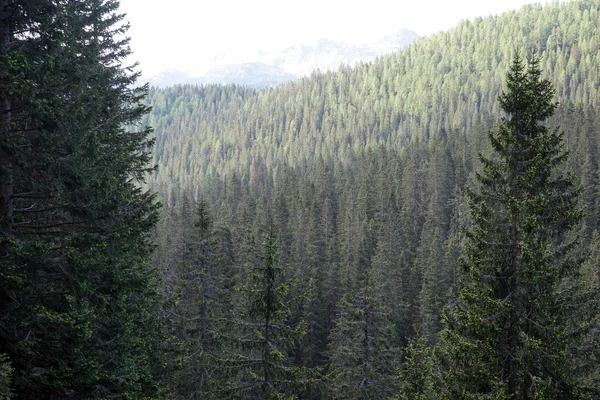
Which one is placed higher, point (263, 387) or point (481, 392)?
point (481, 392)

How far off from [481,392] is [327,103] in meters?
186

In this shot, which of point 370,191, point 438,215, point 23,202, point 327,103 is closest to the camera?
point 23,202

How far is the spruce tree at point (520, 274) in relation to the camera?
9453mm

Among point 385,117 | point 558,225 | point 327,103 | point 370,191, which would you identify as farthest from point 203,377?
point 327,103

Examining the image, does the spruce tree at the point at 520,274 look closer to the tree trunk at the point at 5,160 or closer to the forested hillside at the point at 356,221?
the forested hillside at the point at 356,221

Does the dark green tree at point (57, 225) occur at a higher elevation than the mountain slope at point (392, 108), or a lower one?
lower

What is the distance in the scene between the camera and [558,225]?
9969mm

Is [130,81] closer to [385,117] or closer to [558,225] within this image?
[558,225]

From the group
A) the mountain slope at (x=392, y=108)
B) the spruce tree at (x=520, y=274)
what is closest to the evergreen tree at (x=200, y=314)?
the spruce tree at (x=520, y=274)

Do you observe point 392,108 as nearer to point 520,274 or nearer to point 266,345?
point 266,345

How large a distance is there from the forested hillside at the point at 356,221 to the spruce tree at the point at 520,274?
46 centimetres

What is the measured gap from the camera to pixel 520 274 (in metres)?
9.91

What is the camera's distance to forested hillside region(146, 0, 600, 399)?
54.1 ft

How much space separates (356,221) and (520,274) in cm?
4800
